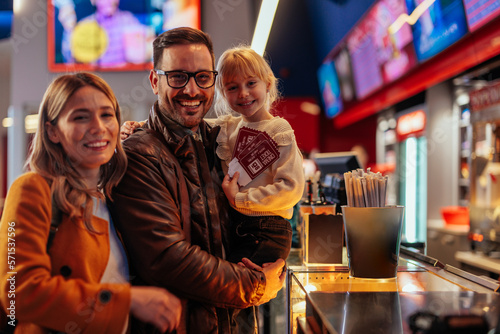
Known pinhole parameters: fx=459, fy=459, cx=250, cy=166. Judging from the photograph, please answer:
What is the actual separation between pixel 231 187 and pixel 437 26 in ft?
10.0

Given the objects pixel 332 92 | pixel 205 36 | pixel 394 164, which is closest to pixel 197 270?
pixel 205 36

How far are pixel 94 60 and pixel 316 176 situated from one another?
419 cm

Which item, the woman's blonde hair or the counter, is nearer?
the counter

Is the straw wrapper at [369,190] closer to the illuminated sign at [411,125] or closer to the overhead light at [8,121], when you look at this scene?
the illuminated sign at [411,125]

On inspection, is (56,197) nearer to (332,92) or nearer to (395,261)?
(395,261)

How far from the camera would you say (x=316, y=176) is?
84.8 inches

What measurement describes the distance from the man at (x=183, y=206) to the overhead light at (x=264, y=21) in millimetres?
1291

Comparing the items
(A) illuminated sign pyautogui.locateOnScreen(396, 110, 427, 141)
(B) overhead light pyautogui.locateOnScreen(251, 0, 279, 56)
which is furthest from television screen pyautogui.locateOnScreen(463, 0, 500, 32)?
(A) illuminated sign pyautogui.locateOnScreen(396, 110, 427, 141)

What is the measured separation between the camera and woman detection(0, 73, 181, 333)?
1050 mm

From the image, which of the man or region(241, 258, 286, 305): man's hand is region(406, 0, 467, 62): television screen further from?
region(241, 258, 286, 305): man's hand

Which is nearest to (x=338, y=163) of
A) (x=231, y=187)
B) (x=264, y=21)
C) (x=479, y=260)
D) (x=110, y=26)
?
(x=231, y=187)

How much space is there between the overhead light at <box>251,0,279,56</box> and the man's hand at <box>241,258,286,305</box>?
1.55m

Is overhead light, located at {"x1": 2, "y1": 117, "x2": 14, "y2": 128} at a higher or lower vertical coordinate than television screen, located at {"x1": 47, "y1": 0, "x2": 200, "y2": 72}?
lower

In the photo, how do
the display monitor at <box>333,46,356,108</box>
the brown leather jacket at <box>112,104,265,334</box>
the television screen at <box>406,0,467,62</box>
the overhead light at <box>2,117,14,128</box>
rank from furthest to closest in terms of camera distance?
the display monitor at <box>333,46,356,108</box> < the overhead light at <box>2,117,14,128</box> < the television screen at <box>406,0,467,62</box> < the brown leather jacket at <box>112,104,265,334</box>
